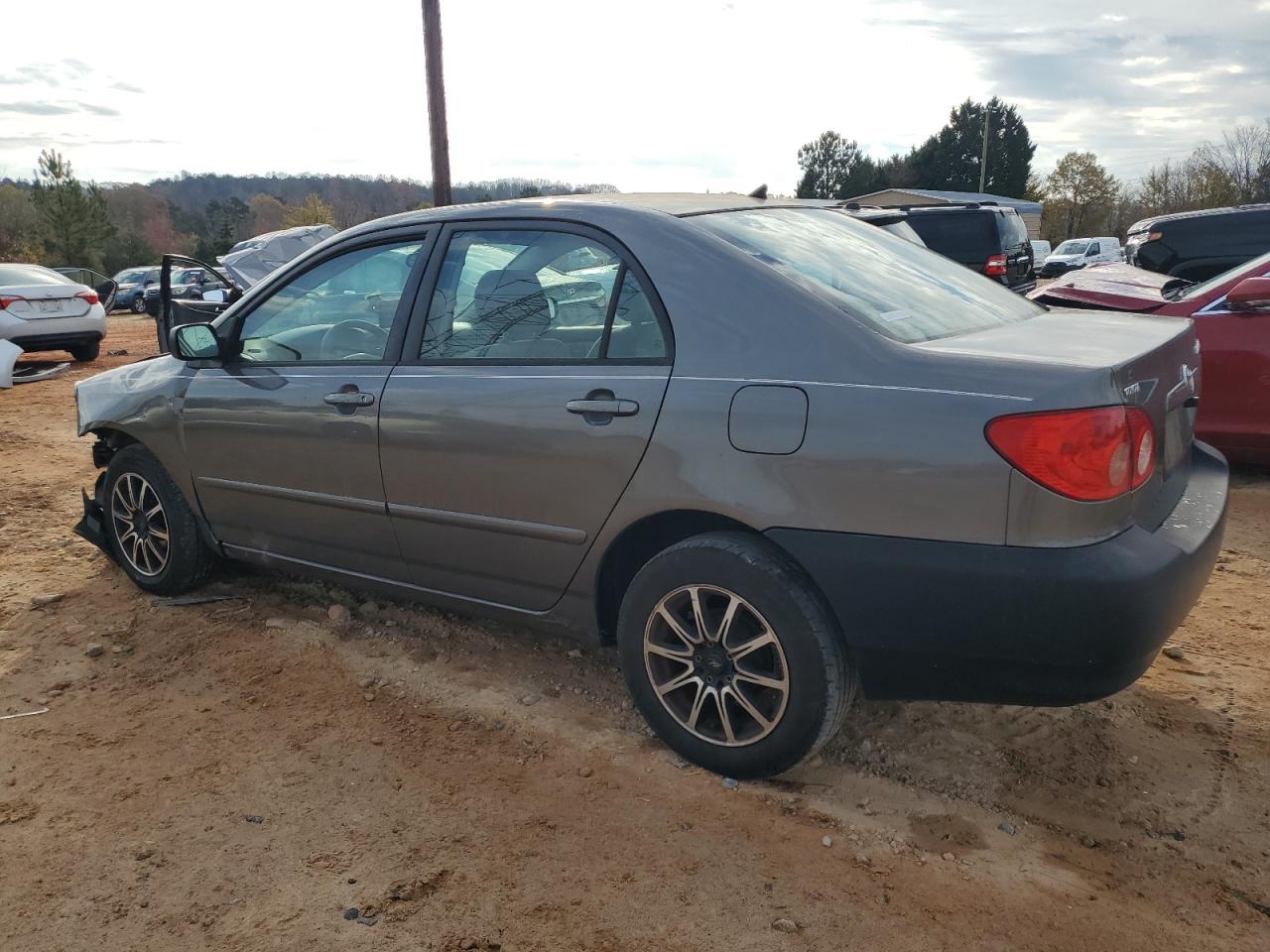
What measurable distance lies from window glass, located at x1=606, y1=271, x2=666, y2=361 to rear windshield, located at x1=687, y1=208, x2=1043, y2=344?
0.30 metres

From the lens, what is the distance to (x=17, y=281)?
1333cm

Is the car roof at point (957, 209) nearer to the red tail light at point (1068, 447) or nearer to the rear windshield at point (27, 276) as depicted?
the red tail light at point (1068, 447)

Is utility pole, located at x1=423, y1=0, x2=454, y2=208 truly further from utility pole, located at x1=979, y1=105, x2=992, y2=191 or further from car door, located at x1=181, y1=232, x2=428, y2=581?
utility pole, located at x1=979, y1=105, x2=992, y2=191

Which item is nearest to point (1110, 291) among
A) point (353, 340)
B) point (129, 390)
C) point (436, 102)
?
point (353, 340)

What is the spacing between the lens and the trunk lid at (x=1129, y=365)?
91.7 inches

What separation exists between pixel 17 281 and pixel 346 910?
45.7 ft

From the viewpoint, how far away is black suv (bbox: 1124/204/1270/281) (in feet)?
26.8

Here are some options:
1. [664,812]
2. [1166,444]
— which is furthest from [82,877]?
[1166,444]

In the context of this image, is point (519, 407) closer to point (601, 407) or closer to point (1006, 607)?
point (601, 407)

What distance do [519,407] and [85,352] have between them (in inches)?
543

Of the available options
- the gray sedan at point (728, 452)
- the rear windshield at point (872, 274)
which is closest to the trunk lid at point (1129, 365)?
the gray sedan at point (728, 452)

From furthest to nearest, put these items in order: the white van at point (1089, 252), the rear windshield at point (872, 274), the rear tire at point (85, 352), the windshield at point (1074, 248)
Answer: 1. the windshield at point (1074, 248)
2. the white van at point (1089, 252)
3. the rear tire at point (85, 352)
4. the rear windshield at point (872, 274)

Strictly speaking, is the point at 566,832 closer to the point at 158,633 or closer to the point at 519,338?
the point at 519,338

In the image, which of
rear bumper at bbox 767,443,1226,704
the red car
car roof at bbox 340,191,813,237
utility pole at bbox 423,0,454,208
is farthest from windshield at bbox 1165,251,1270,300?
utility pole at bbox 423,0,454,208
